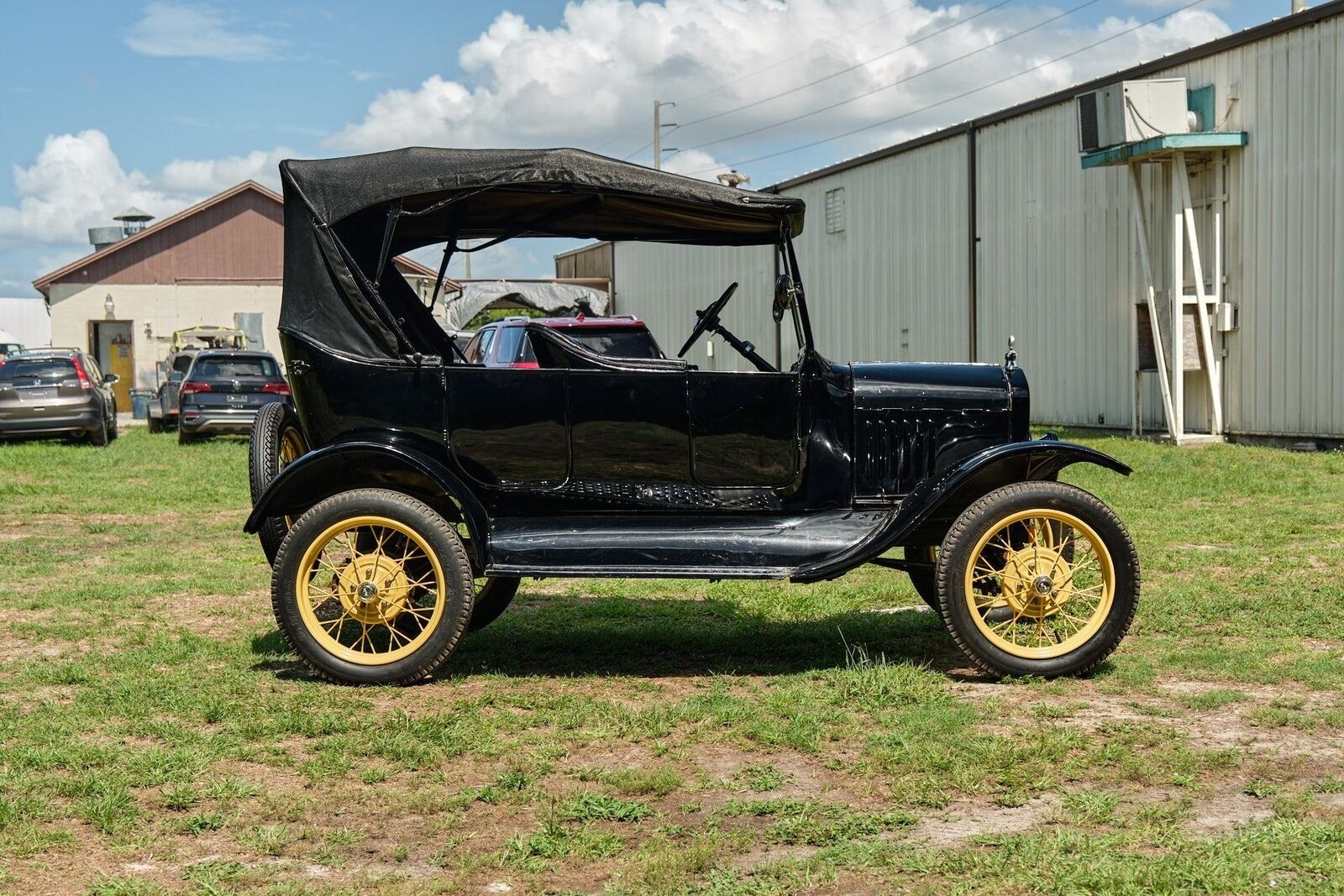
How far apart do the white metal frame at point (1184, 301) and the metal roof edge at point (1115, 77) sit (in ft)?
4.28

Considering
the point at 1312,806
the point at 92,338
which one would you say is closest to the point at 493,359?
the point at 1312,806

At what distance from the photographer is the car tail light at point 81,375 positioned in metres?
22.0

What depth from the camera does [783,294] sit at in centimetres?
637

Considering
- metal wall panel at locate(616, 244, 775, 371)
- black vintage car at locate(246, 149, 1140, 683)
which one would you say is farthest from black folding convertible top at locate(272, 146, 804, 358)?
metal wall panel at locate(616, 244, 775, 371)

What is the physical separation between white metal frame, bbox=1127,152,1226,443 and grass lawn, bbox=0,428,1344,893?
9.11 meters

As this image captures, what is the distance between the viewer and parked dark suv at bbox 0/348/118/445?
→ 847 inches

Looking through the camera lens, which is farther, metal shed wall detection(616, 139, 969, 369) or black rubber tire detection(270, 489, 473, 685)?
metal shed wall detection(616, 139, 969, 369)

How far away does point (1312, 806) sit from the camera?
14.0 feet

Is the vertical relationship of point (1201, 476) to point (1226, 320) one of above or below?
below

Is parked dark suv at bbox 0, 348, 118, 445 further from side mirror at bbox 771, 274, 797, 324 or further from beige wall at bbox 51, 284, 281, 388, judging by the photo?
beige wall at bbox 51, 284, 281, 388

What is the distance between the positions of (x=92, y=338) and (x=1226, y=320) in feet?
110

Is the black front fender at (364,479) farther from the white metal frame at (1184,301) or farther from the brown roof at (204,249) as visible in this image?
the brown roof at (204,249)

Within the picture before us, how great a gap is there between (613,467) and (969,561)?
5.06 ft

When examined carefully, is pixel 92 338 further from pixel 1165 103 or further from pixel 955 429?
pixel 955 429
